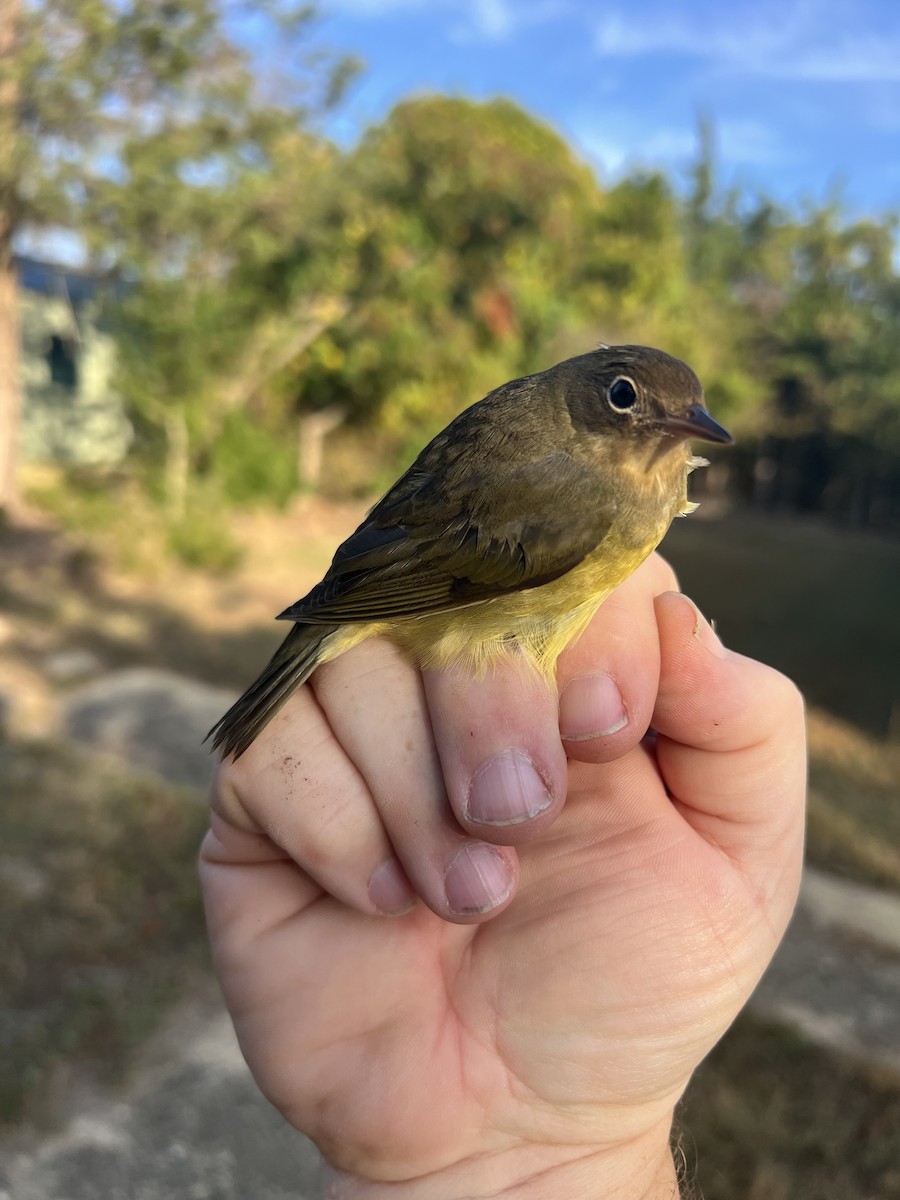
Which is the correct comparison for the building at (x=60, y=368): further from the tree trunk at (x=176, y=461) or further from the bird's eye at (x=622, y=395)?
the bird's eye at (x=622, y=395)

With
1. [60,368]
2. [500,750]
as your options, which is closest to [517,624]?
[500,750]

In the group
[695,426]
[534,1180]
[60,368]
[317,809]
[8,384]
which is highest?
[60,368]

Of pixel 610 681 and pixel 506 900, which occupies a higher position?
pixel 610 681

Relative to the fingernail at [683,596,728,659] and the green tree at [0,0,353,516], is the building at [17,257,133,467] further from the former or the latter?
the fingernail at [683,596,728,659]

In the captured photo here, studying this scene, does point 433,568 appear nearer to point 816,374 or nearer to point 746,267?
point 816,374

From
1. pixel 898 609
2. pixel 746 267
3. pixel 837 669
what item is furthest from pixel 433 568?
pixel 746 267

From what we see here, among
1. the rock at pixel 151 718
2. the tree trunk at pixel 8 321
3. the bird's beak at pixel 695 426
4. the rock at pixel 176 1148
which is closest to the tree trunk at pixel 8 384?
the tree trunk at pixel 8 321

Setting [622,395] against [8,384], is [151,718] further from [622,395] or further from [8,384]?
[8,384]
